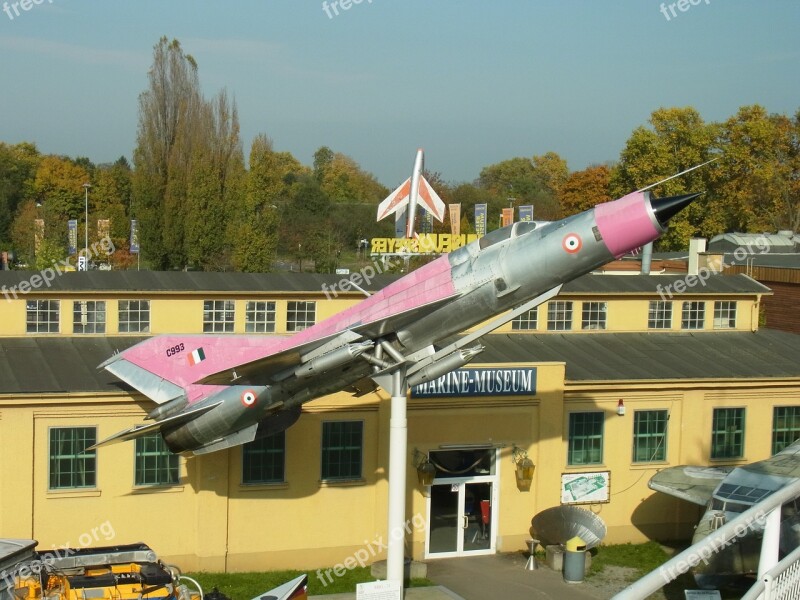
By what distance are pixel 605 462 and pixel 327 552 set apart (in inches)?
323

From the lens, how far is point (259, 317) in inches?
1033

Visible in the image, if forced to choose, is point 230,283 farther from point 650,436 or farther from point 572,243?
point 650,436

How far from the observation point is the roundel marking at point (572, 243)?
1645cm

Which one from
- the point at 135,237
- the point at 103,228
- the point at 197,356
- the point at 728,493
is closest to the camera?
the point at 728,493

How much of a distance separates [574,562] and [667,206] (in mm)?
10677

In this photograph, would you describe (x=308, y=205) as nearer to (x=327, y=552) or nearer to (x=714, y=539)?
(x=327, y=552)

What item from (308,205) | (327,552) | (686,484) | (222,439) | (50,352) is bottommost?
(327,552)

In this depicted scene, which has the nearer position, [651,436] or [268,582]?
[268,582]

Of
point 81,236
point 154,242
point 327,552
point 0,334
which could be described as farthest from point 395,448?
point 81,236

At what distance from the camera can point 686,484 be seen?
953 inches

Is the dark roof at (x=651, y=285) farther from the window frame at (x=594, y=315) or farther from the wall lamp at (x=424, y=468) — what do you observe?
the wall lamp at (x=424, y=468)

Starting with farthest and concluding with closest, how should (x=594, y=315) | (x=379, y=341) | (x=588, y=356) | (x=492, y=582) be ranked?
(x=594, y=315), (x=588, y=356), (x=492, y=582), (x=379, y=341)

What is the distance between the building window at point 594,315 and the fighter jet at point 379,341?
33.3 feet

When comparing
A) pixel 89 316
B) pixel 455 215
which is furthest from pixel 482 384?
pixel 455 215
